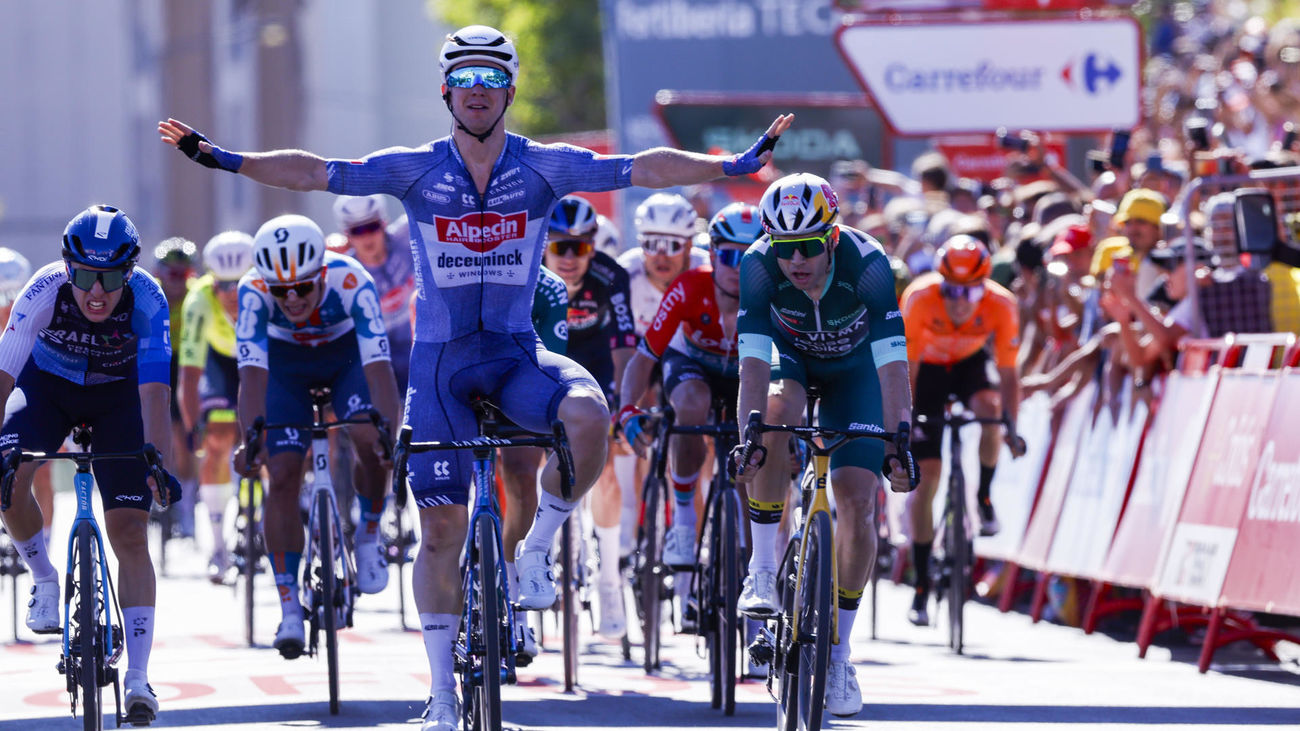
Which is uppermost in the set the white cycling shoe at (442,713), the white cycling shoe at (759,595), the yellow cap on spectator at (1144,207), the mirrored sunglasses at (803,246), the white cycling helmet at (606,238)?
the yellow cap on spectator at (1144,207)

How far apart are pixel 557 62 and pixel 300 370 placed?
145 feet

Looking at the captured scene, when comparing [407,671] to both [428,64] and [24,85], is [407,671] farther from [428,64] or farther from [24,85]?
[428,64]

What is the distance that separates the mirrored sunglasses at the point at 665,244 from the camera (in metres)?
11.6

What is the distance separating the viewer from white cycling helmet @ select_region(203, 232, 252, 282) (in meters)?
14.8

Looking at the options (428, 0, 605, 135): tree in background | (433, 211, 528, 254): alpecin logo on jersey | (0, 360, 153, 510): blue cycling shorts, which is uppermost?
(428, 0, 605, 135): tree in background

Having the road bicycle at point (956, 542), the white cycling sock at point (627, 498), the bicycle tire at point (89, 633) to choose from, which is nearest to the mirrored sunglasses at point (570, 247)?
the white cycling sock at point (627, 498)

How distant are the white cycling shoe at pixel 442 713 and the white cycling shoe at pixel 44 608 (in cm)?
184

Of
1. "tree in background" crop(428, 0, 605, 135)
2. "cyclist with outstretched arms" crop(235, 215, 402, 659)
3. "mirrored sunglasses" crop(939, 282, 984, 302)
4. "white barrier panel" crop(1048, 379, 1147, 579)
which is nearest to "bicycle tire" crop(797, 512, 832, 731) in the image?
"cyclist with outstretched arms" crop(235, 215, 402, 659)

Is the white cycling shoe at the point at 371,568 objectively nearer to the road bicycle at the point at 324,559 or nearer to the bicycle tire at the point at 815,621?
the road bicycle at the point at 324,559

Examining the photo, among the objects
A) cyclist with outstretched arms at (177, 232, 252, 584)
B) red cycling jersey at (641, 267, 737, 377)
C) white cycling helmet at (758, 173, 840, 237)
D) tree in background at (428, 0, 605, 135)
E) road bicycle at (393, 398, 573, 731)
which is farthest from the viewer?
tree in background at (428, 0, 605, 135)

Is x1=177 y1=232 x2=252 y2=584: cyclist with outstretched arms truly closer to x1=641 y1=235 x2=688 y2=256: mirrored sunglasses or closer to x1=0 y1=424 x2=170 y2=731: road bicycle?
x1=641 y1=235 x2=688 y2=256: mirrored sunglasses

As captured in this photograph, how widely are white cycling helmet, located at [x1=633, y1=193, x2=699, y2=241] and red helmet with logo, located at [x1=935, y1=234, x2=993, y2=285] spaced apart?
68.4 inches

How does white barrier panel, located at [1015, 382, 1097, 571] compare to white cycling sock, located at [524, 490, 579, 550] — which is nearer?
white cycling sock, located at [524, 490, 579, 550]

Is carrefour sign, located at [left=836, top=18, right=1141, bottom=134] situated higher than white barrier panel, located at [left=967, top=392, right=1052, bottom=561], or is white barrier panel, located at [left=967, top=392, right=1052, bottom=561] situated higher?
carrefour sign, located at [left=836, top=18, right=1141, bottom=134]
